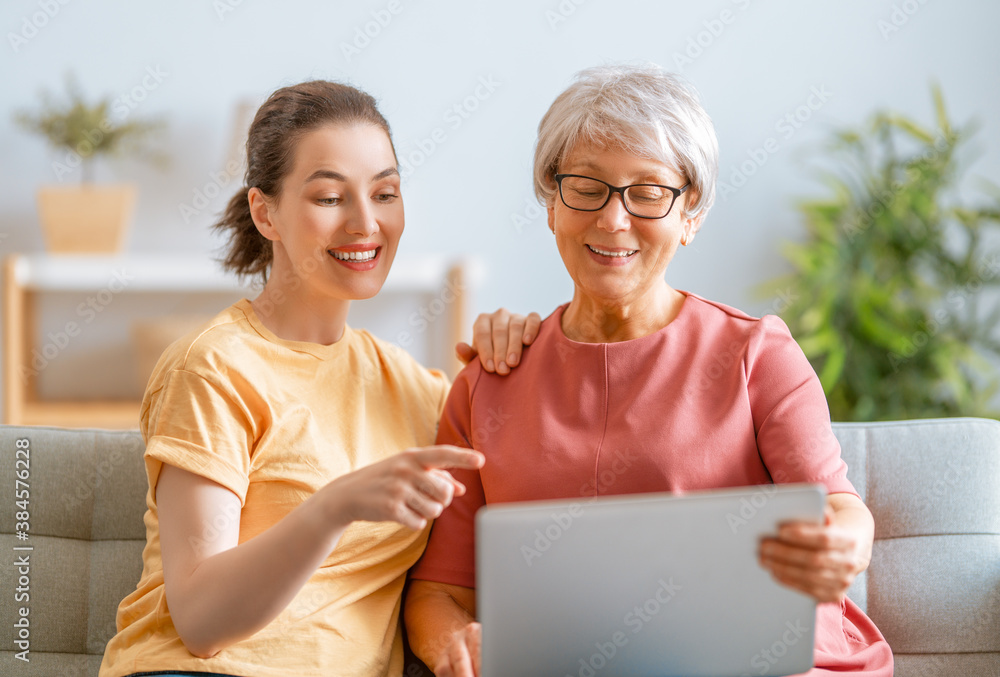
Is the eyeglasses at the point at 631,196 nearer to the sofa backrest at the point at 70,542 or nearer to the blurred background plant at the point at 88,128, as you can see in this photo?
the sofa backrest at the point at 70,542

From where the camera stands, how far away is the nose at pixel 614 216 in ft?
4.15

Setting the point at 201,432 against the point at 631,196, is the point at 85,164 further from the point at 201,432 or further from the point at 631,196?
the point at 631,196

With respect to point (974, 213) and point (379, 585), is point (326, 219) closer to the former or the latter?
point (379, 585)

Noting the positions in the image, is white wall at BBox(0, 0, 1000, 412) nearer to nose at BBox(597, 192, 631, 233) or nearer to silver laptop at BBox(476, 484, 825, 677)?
nose at BBox(597, 192, 631, 233)

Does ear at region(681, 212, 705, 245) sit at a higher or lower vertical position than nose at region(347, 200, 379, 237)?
higher

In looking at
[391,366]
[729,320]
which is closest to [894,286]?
[729,320]

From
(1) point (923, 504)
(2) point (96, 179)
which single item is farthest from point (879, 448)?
(2) point (96, 179)

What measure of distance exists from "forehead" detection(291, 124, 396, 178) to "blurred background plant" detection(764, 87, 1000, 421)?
83.2 inches

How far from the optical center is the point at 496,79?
3.44 m

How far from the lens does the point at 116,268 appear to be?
10.0 feet

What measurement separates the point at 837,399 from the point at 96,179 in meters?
2.85

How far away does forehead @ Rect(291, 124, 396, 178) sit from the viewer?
1.30 metres

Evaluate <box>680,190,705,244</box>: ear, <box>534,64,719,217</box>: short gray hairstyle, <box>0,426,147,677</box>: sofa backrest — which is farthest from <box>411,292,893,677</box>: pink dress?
<box>0,426,147,677</box>: sofa backrest

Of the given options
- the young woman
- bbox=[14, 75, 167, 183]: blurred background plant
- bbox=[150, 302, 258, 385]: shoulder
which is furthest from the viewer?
bbox=[14, 75, 167, 183]: blurred background plant
